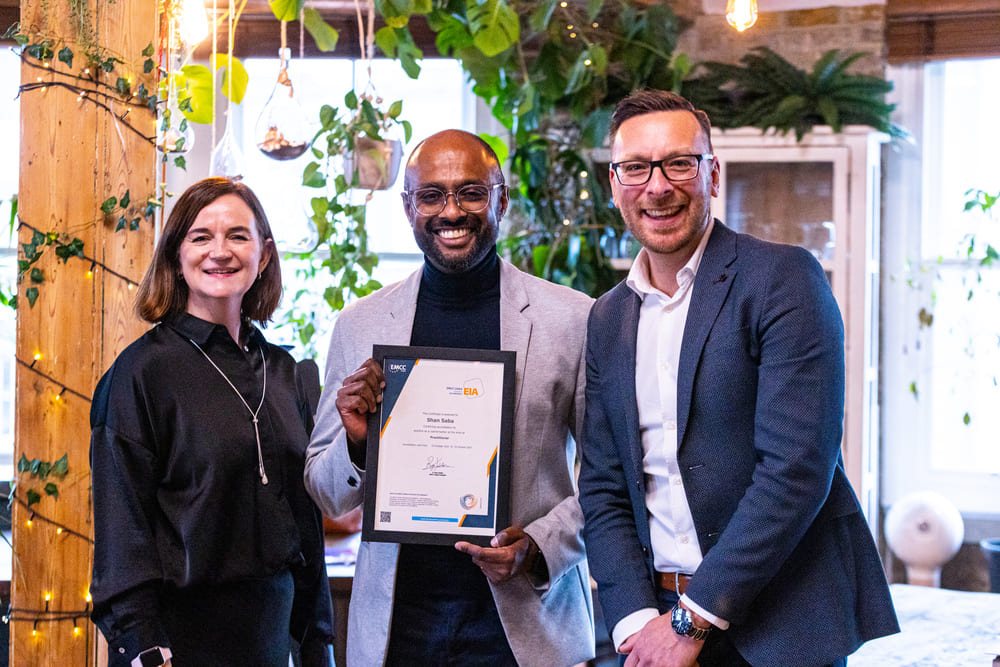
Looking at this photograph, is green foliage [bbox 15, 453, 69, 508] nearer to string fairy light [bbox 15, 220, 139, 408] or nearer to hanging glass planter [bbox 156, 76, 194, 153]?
string fairy light [bbox 15, 220, 139, 408]

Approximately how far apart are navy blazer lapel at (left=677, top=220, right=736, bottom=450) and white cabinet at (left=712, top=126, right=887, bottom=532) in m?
2.41

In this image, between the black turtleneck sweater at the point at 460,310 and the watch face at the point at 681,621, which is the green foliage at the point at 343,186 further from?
Result: the watch face at the point at 681,621

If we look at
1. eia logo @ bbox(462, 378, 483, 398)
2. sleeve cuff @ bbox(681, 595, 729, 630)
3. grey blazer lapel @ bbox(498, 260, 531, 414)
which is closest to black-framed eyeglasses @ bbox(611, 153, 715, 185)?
grey blazer lapel @ bbox(498, 260, 531, 414)

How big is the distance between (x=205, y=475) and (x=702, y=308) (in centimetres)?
102

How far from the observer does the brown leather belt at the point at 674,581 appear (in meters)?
1.63

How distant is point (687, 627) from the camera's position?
1.54 m

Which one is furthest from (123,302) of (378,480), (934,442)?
(934,442)

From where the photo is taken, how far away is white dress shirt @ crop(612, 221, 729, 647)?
1628mm

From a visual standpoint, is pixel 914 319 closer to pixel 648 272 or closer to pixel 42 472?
pixel 648 272

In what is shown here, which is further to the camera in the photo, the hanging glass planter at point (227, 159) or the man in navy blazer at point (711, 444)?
the hanging glass planter at point (227, 159)

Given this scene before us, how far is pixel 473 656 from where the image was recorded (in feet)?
5.81

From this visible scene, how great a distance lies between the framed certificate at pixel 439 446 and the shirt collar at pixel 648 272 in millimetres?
274

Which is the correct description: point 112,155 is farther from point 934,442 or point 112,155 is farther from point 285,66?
point 934,442
